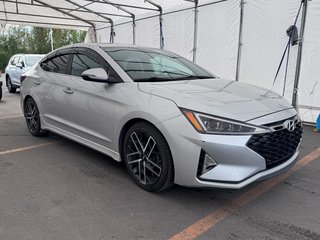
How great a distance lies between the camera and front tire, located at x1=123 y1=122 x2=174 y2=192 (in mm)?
2850

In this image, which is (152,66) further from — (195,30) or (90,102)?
(195,30)

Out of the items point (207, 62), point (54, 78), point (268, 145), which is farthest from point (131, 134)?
point (207, 62)

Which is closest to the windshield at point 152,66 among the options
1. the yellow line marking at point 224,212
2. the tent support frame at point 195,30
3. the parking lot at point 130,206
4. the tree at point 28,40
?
the parking lot at point 130,206

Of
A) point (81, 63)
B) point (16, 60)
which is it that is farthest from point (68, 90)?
point (16, 60)

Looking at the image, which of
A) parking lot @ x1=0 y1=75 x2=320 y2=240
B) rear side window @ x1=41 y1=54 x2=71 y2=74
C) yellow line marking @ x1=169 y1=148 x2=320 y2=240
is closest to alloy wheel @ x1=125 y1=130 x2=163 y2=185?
parking lot @ x1=0 y1=75 x2=320 y2=240

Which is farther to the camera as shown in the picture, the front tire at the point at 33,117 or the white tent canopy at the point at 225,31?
the white tent canopy at the point at 225,31

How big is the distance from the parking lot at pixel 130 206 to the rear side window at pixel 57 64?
50.5 inches

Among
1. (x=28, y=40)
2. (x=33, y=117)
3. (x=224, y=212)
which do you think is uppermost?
(x=28, y=40)

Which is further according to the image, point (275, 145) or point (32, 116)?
point (32, 116)

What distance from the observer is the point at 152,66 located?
3746 millimetres

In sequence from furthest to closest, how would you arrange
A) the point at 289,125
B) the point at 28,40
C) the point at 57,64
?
1. the point at 28,40
2. the point at 57,64
3. the point at 289,125

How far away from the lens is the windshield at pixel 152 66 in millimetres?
3506

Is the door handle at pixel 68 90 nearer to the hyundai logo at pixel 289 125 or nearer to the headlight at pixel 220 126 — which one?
the headlight at pixel 220 126

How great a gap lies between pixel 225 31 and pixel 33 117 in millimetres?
5478
